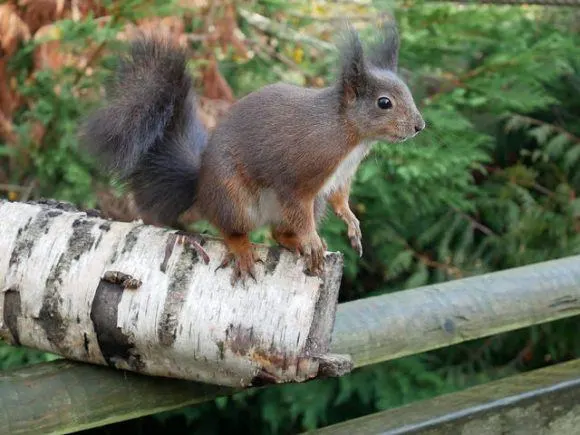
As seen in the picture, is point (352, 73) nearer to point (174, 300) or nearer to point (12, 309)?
point (174, 300)

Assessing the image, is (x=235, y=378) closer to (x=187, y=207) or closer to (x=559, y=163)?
(x=187, y=207)

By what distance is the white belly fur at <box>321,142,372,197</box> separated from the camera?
1.30 meters

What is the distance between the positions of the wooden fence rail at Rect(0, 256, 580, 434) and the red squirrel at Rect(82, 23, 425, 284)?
0.14m

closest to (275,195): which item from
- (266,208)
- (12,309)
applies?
(266,208)

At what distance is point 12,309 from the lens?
1.20 m

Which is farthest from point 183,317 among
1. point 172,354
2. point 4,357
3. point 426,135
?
point 426,135

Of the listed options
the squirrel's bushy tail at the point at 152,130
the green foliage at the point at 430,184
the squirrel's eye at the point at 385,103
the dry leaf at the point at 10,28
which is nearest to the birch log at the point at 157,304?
the squirrel's bushy tail at the point at 152,130

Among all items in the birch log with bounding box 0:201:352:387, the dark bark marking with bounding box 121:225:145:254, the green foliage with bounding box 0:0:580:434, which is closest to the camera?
the birch log with bounding box 0:201:352:387

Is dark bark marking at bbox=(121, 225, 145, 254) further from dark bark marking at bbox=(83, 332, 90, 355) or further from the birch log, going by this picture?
dark bark marking at bbox=(83, 332, 90, 355)

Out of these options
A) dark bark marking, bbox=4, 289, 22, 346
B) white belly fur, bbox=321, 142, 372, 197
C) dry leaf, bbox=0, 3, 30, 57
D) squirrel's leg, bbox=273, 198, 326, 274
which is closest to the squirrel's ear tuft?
white belly fur, bbox=321, 142, 372, 197

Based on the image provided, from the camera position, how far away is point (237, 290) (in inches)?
43.3

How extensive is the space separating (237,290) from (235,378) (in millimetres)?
111

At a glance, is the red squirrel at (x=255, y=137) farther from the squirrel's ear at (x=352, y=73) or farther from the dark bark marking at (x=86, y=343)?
the dark bark marking at (x=86, y=343)

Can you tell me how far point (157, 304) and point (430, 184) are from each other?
128cm
